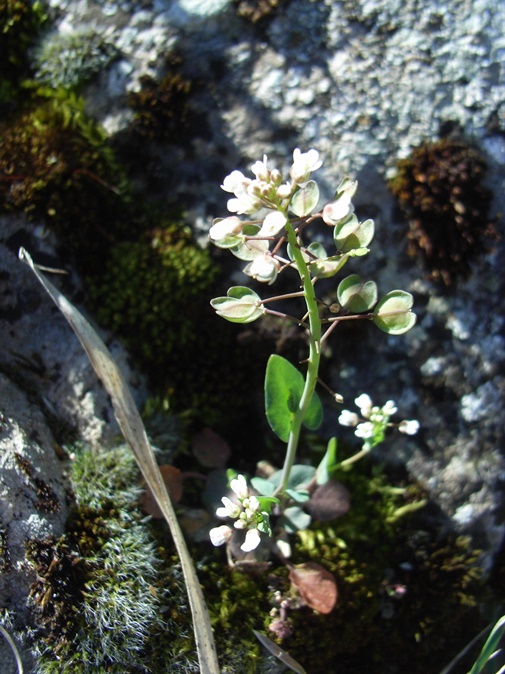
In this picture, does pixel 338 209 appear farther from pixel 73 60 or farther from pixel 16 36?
pixel 16 36

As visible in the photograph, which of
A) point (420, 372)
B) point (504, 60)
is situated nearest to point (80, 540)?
point (420, 372)

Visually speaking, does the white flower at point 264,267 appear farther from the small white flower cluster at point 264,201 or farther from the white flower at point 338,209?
the white flower at point 338,209

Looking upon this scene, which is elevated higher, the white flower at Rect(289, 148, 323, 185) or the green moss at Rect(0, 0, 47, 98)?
the green moss at Rect(0, 0, 47, 98)

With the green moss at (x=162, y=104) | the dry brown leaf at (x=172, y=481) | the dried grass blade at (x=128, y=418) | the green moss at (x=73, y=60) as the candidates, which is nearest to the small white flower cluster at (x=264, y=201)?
the dried grass blade at (x=128, y=418)

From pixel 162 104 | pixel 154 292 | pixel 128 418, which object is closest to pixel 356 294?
pixel 128 418

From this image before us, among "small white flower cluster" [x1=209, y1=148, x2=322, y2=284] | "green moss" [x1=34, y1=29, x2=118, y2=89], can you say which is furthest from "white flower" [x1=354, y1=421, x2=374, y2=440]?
"green moss" [x1=34, y1=29, x2=118, y2=89]

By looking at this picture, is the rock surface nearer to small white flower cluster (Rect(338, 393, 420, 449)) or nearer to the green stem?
the green stem
